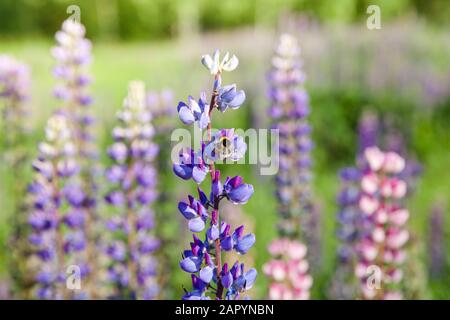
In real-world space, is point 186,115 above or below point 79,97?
below

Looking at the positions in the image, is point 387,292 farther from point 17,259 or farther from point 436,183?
point 436,183

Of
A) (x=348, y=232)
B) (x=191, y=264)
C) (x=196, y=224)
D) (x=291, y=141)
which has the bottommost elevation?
(x=348, y=232)

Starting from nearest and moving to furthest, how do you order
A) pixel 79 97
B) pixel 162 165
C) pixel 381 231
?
1. pixel 381 231
2. pixel 79 97
3. pixel 162 165

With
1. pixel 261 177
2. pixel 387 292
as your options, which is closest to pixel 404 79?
pixel 261 177

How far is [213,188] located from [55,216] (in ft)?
4.45

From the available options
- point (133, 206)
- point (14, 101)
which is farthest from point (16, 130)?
point (133, 206)

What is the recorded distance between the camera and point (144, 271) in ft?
9.82

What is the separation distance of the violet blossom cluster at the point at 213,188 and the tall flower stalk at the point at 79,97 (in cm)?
154

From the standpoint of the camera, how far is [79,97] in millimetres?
3465

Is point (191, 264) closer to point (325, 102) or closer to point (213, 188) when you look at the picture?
point (213, 188)

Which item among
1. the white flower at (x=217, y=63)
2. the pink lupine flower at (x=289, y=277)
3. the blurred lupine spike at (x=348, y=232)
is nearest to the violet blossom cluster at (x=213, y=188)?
the white flower at (x=217, y=63)

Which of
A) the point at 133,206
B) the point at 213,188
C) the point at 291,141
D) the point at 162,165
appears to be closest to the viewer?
the point at 213,188

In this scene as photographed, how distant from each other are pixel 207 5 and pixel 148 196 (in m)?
18.9

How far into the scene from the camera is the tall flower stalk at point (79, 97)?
3402 millimetres
